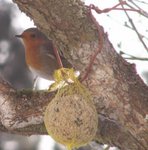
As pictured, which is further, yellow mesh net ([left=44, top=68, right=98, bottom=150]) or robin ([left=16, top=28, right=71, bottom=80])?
robin ([left=16, top=28, right=71, bottom=80])

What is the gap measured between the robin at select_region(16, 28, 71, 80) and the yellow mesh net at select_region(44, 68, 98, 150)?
80.3 inches

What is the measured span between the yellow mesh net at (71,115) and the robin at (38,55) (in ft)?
6.69

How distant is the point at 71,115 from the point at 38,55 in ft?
7.32

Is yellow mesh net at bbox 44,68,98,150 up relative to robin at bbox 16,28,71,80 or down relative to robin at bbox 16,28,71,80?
up

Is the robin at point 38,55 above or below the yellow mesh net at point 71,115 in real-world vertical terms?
below

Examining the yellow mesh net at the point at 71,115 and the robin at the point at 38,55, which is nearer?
the yellow mesh net at the point at 71,115

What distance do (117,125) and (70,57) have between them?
349 millimetres

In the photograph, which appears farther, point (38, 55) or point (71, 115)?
point (38, 55)

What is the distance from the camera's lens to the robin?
4199 mm

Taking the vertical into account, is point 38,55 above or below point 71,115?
below

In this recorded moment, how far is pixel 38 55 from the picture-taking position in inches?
168

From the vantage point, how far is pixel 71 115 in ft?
6.79

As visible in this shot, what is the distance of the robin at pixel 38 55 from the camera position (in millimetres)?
4199

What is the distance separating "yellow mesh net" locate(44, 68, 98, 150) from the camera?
6.78 feet
